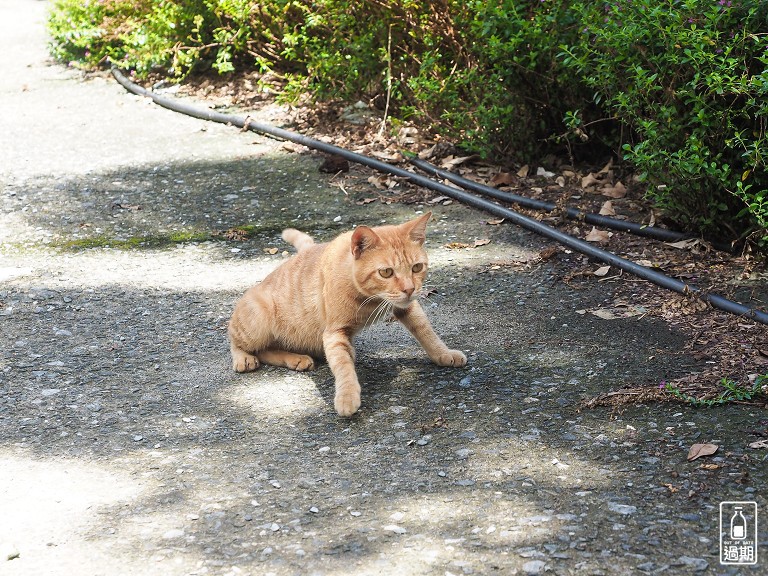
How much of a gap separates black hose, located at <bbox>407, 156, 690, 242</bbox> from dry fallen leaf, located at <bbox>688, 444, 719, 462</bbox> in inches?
Answer: 91.1

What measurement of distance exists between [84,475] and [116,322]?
1.66 m

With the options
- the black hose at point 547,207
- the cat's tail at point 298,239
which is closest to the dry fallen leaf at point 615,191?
the black hose at point 547,207

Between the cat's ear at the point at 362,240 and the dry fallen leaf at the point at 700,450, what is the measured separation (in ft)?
4.99

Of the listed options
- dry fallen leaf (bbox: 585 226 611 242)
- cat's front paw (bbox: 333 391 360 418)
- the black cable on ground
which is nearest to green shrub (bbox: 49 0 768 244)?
the black cable on ground

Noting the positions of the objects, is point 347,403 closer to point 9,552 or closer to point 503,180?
point 9,552

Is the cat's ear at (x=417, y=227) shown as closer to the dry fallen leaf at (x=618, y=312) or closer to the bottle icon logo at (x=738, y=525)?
the dry fallen leaf at (x=618, y=312)

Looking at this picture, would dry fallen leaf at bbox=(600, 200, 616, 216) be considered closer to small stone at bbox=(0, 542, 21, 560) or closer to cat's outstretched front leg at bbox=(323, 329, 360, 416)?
cat's outstretched front leg at bbox=(323, 329, 360, 416)

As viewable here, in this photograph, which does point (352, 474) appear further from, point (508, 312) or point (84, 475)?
point (508, 312)

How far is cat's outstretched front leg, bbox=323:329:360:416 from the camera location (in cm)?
387

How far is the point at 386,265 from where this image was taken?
394 cm

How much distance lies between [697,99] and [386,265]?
82.4 inches

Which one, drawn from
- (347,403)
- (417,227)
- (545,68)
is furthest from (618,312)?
(545,68)

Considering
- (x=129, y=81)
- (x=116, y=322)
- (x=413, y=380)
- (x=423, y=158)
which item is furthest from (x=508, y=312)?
(x=129, y=81)

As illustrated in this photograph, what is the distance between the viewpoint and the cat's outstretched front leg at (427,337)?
4.24 m
